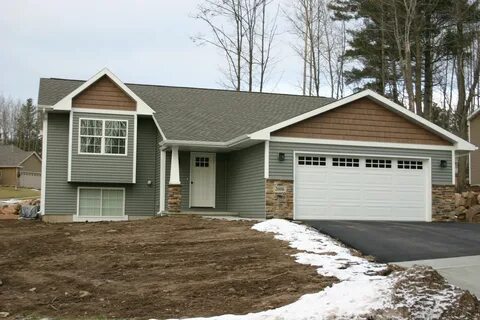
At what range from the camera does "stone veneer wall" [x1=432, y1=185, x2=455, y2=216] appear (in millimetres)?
18109

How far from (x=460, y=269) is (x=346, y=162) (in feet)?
27.8

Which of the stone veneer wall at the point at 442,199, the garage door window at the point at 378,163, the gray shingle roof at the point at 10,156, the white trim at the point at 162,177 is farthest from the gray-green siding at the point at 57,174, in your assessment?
the gray shingle roof at the point at 10,156

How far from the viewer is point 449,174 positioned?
18.4 m

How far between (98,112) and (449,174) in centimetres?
1179

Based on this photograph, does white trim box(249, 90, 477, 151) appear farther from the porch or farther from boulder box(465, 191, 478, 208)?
boulder box(465, 191, 478, 208)

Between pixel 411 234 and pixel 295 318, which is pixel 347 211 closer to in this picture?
pixel 411 234

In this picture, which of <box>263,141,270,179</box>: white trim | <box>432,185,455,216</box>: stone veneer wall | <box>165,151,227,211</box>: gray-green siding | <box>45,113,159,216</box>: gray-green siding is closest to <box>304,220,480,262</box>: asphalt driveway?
<box>263,141,270,179</box>: white trim

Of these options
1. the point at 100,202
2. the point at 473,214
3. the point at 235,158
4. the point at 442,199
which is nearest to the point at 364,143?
the point at 442,199

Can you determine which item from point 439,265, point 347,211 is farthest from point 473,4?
point 439,265

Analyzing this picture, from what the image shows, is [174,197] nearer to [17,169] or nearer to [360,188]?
[360,188]

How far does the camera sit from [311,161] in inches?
686

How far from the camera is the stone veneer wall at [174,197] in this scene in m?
18.1

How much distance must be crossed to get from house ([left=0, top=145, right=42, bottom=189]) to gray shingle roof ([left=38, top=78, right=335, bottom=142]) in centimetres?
3766

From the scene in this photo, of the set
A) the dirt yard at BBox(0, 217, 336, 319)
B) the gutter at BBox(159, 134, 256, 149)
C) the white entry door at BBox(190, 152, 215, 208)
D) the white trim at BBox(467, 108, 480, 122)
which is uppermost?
the white trim at BBox(467, 108, 480, 122)
